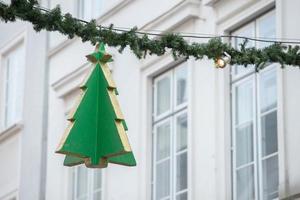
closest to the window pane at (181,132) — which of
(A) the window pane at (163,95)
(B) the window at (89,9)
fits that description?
(A) the window pane at (163,95)

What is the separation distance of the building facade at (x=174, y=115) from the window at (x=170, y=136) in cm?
2

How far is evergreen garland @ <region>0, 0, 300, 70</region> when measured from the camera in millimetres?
12750

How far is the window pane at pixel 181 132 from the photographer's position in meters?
18.1

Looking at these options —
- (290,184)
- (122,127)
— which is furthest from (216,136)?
(122,127)

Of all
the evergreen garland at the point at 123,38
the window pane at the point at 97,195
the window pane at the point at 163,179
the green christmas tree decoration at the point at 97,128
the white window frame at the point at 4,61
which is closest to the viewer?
the green christmas tree decoration at the point at 97,128

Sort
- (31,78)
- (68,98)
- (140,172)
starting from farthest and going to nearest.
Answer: (31,78), (68,98), (140,172)

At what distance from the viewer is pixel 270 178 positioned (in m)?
16.0

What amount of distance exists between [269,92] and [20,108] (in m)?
8.62

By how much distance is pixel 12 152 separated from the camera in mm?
23562

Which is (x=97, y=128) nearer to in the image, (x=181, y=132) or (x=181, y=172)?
(x=181, y=172)

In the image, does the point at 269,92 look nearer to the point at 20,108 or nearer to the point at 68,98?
the point at 68,98

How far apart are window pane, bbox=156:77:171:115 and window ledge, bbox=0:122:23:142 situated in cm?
494

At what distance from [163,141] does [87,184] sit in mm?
2454

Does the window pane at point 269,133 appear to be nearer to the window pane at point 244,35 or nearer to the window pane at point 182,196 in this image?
the window pane at point 244,35
